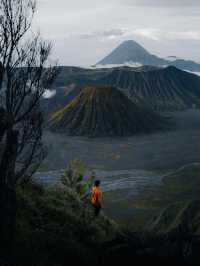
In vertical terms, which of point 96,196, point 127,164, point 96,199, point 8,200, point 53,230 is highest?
point 8,200

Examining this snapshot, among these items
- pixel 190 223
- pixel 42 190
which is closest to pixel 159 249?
pixel 42 190

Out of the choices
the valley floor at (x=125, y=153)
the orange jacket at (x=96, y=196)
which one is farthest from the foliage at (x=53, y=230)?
the valley floor at (x=125, y=153)

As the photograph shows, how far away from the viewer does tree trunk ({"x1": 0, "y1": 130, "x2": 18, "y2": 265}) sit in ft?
39.4

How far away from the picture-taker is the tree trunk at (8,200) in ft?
39.4

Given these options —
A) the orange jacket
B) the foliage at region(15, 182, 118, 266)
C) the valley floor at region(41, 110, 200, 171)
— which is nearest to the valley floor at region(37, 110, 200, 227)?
the valley floor at region(41, 110, 200, 171)

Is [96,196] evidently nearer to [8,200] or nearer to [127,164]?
[8,200]

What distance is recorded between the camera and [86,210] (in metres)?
21.7

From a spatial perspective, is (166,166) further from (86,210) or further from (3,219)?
(3,219)

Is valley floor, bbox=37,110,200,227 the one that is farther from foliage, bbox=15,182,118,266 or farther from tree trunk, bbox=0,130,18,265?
tree trunk, bbox=0,130,18,265

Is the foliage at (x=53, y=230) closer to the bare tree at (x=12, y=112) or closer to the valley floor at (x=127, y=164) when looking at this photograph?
the bare tree at (x=12, y=112)

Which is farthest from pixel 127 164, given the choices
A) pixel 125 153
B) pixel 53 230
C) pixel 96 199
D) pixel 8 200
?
pixel 8 200

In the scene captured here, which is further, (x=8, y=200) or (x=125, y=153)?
(x=125, y=153)

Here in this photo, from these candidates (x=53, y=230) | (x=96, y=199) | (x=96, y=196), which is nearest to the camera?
(x=53, y=230)

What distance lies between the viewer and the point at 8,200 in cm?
1258
